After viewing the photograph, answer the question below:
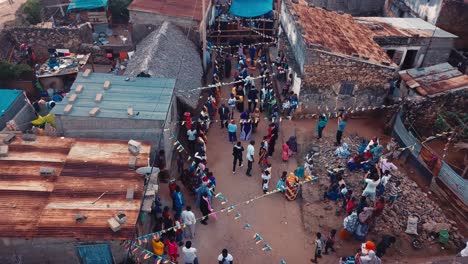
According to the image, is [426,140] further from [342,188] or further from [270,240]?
A: [270,240]

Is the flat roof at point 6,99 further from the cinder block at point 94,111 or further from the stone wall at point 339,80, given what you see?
the stone wall at point 339,80

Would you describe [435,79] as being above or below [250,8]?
below

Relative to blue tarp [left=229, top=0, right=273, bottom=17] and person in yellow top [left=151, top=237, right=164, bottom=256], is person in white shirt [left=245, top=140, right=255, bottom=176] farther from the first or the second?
blue tarp [left=229, top=0, right=273, bottom=17]

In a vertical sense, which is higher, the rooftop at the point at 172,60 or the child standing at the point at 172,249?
the rooftop at the point at 172,60

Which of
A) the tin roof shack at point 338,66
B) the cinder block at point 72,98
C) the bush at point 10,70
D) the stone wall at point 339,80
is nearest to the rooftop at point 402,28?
the tin roof shack at point 338,66

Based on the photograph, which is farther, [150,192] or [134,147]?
[134,147]

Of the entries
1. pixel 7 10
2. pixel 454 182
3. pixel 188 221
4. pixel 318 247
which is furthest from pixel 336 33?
pixel 7 10

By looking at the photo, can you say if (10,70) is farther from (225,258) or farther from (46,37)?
(225,258)
